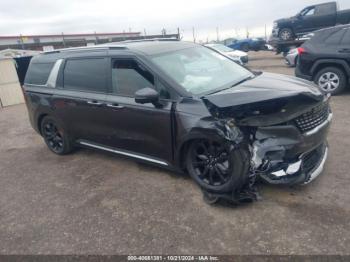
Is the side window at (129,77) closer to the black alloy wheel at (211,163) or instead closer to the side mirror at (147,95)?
the side mirror at (147,95)

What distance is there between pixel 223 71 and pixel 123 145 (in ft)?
5.81

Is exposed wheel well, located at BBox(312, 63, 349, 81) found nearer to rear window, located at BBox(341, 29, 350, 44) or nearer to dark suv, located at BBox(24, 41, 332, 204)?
rear window, located at BBox(341, 29, 350, 44)

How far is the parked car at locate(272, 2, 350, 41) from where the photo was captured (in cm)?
1625

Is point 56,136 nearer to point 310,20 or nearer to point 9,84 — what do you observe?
point 9,84

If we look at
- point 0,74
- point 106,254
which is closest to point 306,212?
point 106,254

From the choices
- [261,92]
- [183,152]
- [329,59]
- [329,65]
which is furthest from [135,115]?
[329,65]

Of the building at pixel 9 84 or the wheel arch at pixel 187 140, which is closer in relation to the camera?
the wheel arch at pixel 187 140

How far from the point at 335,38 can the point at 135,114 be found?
605 centimetres

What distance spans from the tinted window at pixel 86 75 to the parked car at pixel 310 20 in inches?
624

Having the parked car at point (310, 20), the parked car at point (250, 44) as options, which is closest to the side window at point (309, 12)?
the parked car at point (310, 20)

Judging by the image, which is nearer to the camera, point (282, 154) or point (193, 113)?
point (282, 154)

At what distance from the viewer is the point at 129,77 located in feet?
13.2

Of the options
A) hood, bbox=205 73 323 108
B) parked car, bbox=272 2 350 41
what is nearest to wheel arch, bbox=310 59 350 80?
hood, bbox=205 73 323 108

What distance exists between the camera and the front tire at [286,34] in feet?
57.7
